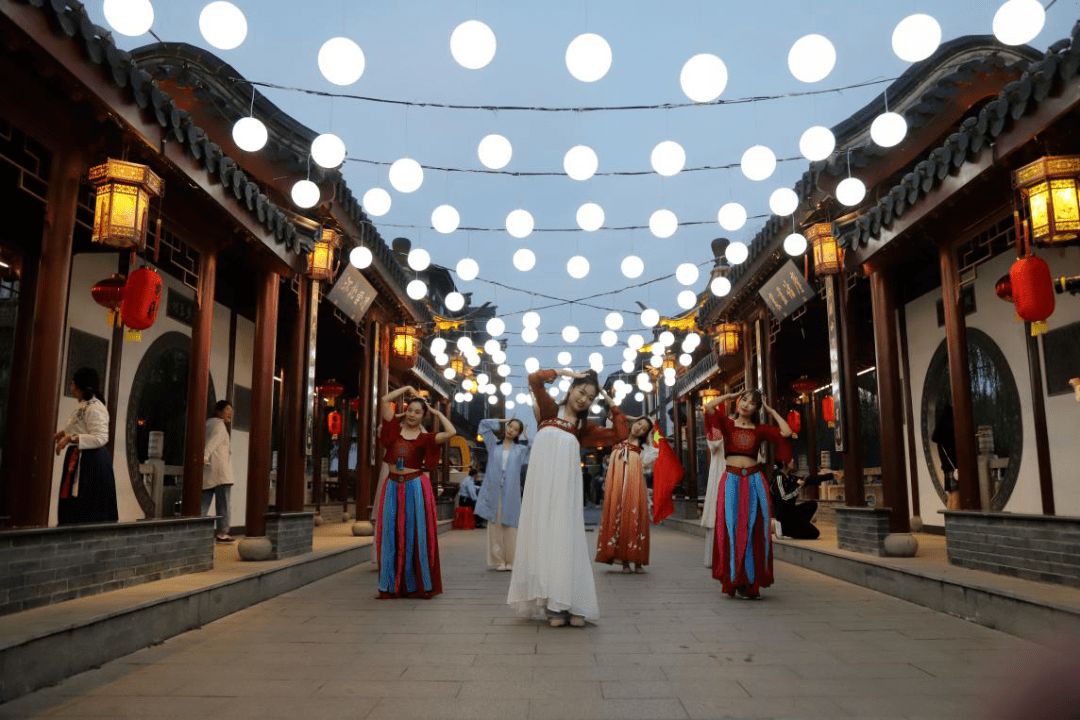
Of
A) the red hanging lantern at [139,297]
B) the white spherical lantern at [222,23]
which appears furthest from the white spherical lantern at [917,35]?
the red hanging lantern at [139,297]

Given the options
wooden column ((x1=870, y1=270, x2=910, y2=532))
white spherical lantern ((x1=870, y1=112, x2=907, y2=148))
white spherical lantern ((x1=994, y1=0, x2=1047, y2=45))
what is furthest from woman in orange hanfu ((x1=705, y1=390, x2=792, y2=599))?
white spherical lantern ((x1=994, y1=0, x2=1047, y2=45))

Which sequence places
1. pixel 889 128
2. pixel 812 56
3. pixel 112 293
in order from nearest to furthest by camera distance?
pixel 812 56 < pixel 889 128 < pixel 112 293

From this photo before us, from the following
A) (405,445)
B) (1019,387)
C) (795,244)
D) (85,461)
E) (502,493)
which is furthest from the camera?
(502,493)

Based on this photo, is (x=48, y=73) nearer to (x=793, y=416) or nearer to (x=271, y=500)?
(x=271, y=500)

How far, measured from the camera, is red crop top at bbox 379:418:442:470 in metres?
7.04

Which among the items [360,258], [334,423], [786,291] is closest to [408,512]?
[360,258]

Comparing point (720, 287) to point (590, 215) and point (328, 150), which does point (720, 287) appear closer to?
point (590, 215)

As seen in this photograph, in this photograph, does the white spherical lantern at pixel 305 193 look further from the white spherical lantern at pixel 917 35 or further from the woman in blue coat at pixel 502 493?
the white spherical lantern at pixel 917 35

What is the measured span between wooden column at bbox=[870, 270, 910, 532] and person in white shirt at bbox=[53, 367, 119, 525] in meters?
7.77

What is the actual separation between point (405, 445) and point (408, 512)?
595 millimetres

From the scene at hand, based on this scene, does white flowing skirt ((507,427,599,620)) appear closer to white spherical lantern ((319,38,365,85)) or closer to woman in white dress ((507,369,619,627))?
woman in white dress ((507,369,619,627))

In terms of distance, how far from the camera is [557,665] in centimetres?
424

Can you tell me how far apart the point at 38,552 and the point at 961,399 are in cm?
783

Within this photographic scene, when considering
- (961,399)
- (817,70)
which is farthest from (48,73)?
(961,399)
